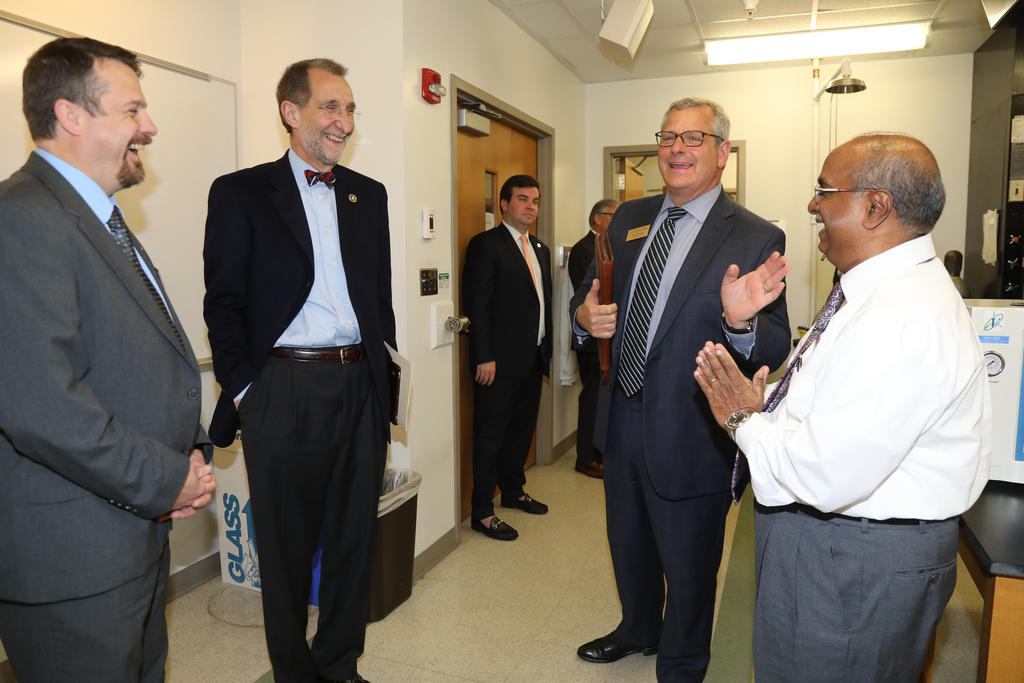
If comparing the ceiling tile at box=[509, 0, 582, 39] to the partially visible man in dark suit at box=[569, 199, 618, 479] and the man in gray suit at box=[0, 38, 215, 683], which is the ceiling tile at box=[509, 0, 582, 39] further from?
the man in gray suit at box=[0, 38, 215, 683]

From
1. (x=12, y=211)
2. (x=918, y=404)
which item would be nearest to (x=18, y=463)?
(x=12, y=211)

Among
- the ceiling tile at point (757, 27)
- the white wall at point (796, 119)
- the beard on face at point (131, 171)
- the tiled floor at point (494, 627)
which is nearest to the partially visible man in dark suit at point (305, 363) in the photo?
the tiled floor at point (494, 627)

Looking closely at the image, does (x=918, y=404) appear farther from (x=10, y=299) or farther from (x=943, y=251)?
(x=943, y=251)

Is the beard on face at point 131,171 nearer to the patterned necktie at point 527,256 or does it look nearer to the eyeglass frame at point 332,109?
the eyeglass frame at point 332,109

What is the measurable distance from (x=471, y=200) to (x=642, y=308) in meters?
1.90

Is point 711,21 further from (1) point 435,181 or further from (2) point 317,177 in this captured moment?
(2) point 317,177

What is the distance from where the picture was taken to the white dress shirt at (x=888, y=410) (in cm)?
112

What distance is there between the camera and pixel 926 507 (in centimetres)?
120

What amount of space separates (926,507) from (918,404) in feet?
0.69

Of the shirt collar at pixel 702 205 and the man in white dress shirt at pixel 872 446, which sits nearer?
the man in white dress shirt at pixel 872 446

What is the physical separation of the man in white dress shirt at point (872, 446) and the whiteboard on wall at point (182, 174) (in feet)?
7.54

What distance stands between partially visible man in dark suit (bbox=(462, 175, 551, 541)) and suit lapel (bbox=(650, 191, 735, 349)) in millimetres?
1607

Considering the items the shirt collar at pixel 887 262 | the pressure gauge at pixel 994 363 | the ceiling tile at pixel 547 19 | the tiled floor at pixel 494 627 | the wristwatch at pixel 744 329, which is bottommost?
the tiled floor at pixel 494 627

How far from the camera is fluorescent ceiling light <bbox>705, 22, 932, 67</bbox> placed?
426 centimetres
